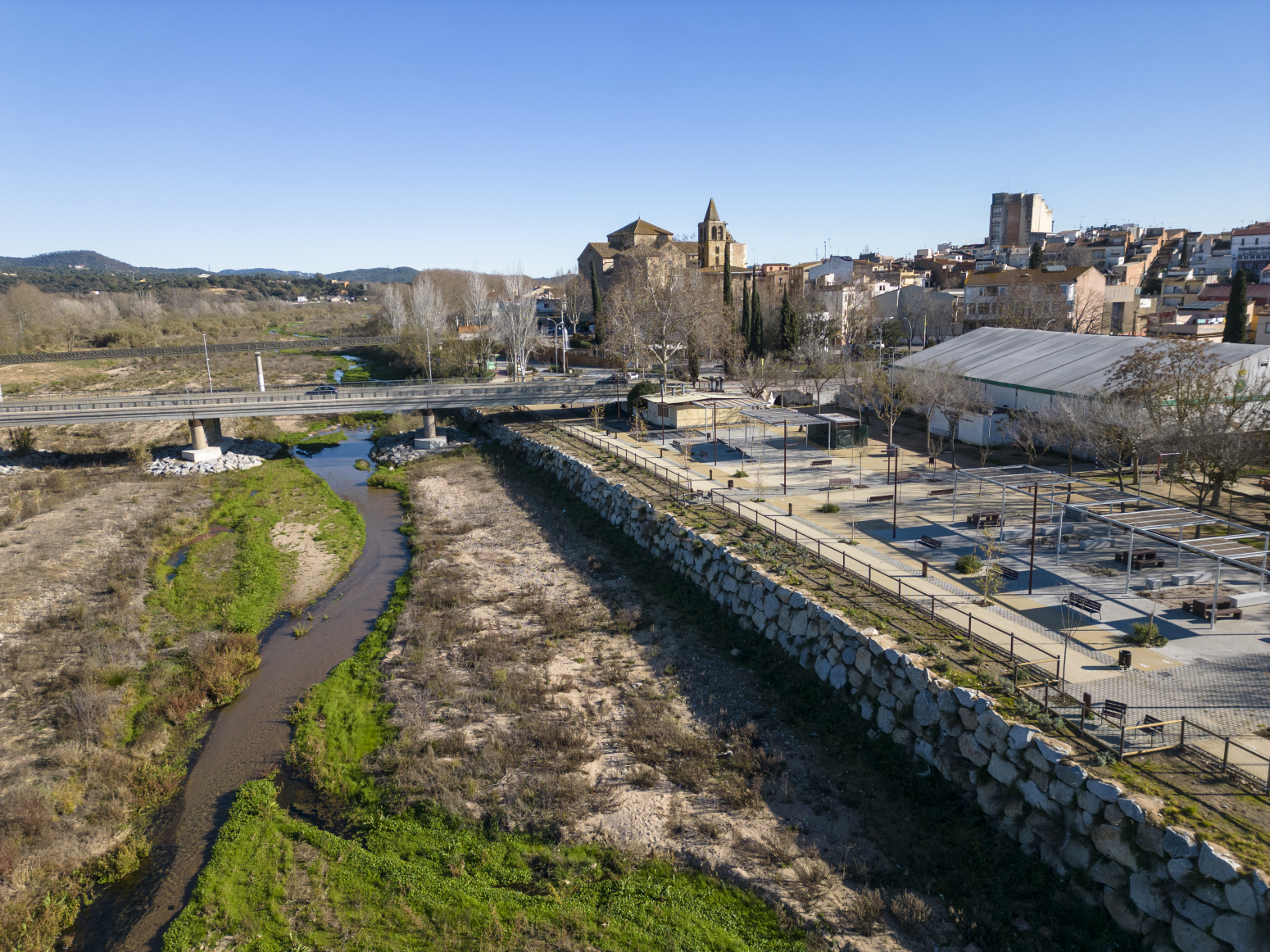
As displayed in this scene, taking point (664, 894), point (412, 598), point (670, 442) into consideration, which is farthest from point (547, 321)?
A: point (664, 894)

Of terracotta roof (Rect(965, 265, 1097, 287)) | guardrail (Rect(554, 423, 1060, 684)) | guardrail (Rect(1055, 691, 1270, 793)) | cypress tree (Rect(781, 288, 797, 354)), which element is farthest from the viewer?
terracotta roof (Rect(965, 265, 1097, 287))

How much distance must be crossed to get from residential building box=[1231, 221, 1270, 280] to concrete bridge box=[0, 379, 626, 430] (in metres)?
88.9

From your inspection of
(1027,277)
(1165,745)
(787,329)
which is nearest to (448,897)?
(1165,745)

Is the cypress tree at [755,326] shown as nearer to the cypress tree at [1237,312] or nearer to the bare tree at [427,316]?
the bare tree at [427,316]

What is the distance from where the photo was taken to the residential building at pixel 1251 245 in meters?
93.9

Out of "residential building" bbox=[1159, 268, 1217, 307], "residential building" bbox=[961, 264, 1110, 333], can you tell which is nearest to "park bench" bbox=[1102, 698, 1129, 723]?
"residential building" bbox=[961, 264, 1110, 333]

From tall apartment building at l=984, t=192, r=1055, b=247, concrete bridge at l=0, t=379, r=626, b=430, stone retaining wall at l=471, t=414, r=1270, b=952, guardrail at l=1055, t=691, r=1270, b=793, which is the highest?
tall apartment building at l=984, t=192, r=1055, b=247

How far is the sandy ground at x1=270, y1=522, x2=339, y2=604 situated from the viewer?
26.6m

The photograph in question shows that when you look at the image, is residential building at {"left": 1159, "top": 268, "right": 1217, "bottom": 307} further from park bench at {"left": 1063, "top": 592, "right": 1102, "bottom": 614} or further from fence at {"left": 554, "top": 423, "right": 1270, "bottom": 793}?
park bench at {"left": 1063, "top": 592, "right": 1102, "bottom": 614}

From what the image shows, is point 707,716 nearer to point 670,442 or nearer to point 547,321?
point 670,442

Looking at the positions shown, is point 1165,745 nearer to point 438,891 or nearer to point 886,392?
point 438,891

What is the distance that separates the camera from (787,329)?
5984 centimetres

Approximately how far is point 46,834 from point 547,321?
287 feet

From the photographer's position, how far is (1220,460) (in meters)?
22.1
